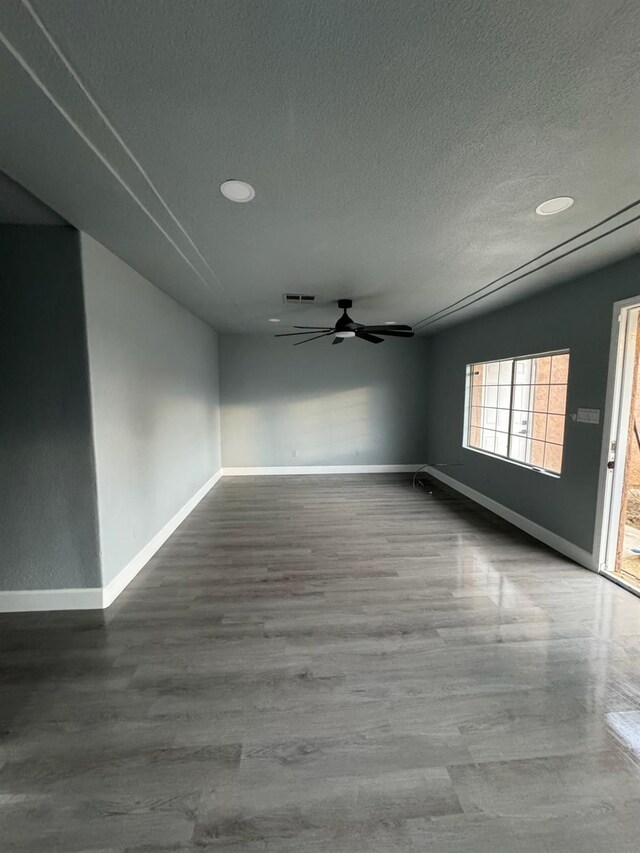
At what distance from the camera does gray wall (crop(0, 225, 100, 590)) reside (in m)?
2.13

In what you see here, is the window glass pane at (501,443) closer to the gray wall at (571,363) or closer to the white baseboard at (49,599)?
the gray wall at (571,363)

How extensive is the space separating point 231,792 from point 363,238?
297 cm

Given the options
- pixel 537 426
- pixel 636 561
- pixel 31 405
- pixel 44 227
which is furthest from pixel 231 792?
pixel 537 426

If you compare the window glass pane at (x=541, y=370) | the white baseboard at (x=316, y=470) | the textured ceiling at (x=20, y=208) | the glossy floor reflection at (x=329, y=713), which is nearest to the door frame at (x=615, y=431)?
the glossy floor reflection at (x=329, y=713)

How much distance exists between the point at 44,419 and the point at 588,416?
434cm

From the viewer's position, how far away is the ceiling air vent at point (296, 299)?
358 centimetres

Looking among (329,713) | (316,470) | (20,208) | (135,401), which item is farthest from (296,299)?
(329,713)

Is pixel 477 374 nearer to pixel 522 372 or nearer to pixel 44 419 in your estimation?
pixel 522 372

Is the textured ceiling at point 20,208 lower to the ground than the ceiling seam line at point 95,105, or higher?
higher

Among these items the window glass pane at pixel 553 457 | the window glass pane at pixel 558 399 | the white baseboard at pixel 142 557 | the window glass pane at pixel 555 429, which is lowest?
the white baseboard at pixel 142 557

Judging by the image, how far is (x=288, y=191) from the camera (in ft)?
5.70

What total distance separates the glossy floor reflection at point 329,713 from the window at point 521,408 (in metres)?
1.46

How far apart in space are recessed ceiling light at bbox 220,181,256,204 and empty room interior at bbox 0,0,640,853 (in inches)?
1.2

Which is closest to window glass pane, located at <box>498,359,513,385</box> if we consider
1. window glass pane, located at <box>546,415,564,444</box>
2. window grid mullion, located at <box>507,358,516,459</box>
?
window grid mullion, located at <box>507,358,516,459</box>
